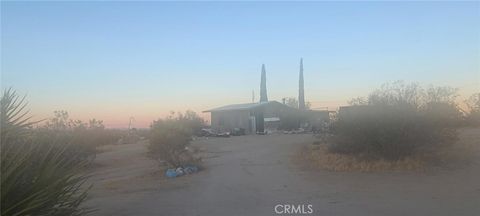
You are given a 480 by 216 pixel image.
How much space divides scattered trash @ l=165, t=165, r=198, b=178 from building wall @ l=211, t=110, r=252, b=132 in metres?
32.3

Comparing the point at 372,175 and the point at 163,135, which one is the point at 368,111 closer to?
the point at 372,175

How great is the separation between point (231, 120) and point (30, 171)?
48.5m

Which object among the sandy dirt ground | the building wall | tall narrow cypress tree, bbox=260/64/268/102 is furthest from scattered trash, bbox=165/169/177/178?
tall narrow cypress tree, bbox=260/64/268/102

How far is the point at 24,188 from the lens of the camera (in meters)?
6.73

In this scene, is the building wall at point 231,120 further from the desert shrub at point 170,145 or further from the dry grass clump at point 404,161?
the dry grass clump at point 404,161

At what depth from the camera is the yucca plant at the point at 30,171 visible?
21.0 feet

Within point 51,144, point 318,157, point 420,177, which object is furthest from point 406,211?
point 318,157

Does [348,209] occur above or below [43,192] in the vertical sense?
below

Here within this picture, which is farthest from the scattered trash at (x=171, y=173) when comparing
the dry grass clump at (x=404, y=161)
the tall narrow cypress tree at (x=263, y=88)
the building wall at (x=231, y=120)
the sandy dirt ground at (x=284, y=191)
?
the tall narrow cypress tree at (x=263, y=88)

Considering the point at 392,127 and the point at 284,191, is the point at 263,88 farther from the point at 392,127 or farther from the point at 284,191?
the point at 284,191

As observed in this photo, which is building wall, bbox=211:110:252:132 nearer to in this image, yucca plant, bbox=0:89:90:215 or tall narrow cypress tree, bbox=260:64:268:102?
tall narrow cypress tree, bbox=260:64:268:102

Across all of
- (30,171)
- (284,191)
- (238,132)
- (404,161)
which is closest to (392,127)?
(404,161)

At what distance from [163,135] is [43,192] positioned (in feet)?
47.6

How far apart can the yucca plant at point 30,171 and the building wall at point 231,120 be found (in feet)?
147
